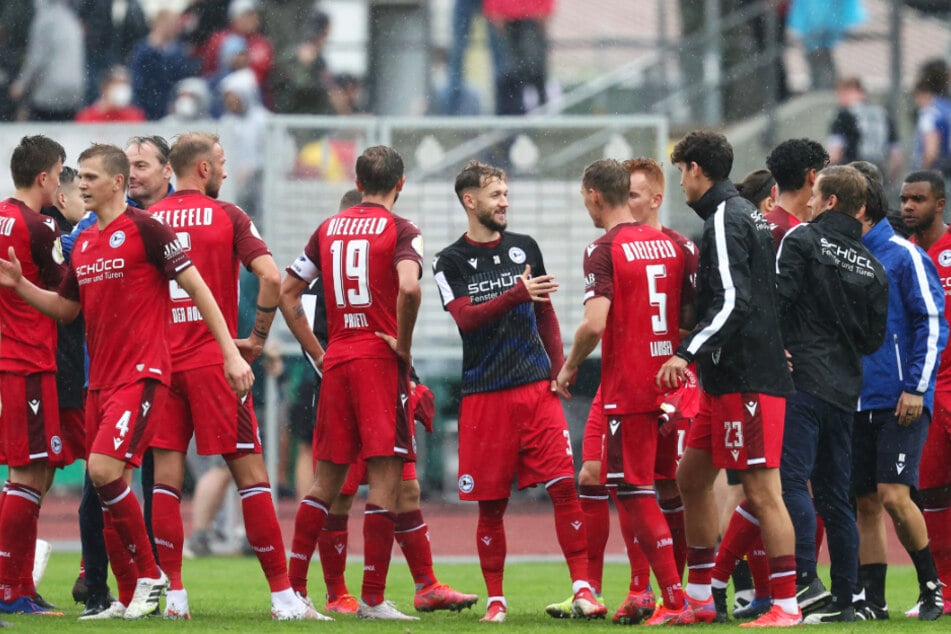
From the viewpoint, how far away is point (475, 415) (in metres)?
8.99

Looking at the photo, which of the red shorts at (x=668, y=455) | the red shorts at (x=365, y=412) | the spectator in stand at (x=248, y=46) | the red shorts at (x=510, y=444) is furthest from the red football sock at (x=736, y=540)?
the spectator in stand at (x=248, y=46)

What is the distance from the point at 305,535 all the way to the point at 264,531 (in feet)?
2.23

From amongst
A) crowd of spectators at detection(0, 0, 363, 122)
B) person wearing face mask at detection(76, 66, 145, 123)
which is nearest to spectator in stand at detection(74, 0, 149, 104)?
crowd of spectators at detection(0, 0, 363, 122)

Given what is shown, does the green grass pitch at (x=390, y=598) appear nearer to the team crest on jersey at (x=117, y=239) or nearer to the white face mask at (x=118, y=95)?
the team crest on jersey at (x=117, y=239)

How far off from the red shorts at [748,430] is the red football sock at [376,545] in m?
1.80

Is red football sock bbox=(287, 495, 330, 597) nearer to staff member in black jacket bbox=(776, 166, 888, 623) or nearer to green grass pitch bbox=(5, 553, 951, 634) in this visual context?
green grass pitch bbox=(5, 553, 951, 634)

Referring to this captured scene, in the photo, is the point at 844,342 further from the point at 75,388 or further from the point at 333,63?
the point at 333,63

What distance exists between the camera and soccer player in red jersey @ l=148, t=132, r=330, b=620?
8469 mm

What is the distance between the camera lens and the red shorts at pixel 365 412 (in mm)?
8750

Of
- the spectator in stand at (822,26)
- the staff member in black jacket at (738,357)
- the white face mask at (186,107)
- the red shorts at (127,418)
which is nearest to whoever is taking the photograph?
the red shorts at (127,418)

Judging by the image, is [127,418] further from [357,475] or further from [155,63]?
[155,63]

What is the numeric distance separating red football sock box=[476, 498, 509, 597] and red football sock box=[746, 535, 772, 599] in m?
1.35

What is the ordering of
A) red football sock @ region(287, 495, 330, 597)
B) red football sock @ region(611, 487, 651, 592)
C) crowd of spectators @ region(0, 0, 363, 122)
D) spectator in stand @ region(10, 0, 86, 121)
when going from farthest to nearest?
spectator in stand @ region(10, 0, 86, 121) → crowd of spectators @ region(0, 0, 363, 122) → red football sock @ region(287, 495, 330, 597) → red football sock @ region(611, 487, 651, 592)

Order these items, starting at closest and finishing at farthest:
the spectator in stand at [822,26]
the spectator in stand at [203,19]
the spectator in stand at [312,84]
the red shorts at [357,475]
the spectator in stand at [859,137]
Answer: the red shorts at [357,475] → the spectator in stand at [859,137] → the spectator in stand at [822,26] → the spectator in stand at [312,84] → the spectator in stand at [203,19]
